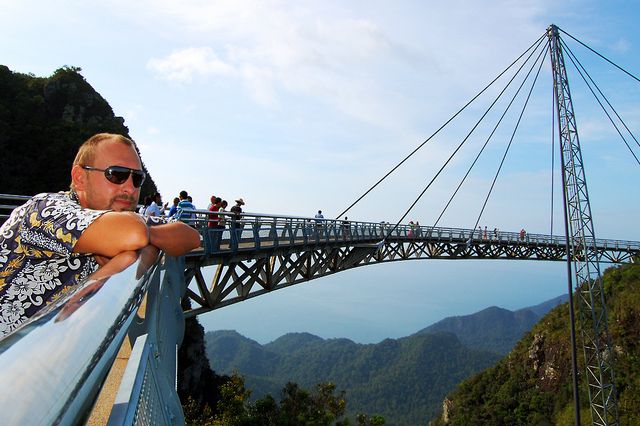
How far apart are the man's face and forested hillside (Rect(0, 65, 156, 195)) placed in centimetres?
3698

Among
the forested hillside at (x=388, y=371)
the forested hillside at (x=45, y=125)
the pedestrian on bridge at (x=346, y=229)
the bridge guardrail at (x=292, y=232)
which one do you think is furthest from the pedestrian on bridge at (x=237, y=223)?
the forested hillside at (x=388, y=371)

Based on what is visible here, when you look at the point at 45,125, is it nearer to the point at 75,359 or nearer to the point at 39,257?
the point at 39,257

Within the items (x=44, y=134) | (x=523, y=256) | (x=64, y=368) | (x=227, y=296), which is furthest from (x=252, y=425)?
(x=44, y=134)

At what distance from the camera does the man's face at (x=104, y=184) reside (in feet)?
6.78

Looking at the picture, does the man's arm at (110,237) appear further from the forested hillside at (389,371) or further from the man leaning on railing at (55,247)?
the forested hillside at (389,371)

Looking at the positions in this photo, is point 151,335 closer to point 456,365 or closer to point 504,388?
point 504,388

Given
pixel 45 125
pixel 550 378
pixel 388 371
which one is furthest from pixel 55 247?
pixel 388 371

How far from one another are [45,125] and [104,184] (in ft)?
146

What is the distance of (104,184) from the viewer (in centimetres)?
207

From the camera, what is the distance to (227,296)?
12.8 m

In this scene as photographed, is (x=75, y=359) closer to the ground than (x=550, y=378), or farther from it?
farther from it

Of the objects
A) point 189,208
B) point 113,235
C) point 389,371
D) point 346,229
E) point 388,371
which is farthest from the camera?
point 388,371

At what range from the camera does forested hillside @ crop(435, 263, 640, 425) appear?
4694 cm

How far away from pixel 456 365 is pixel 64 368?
184 m
